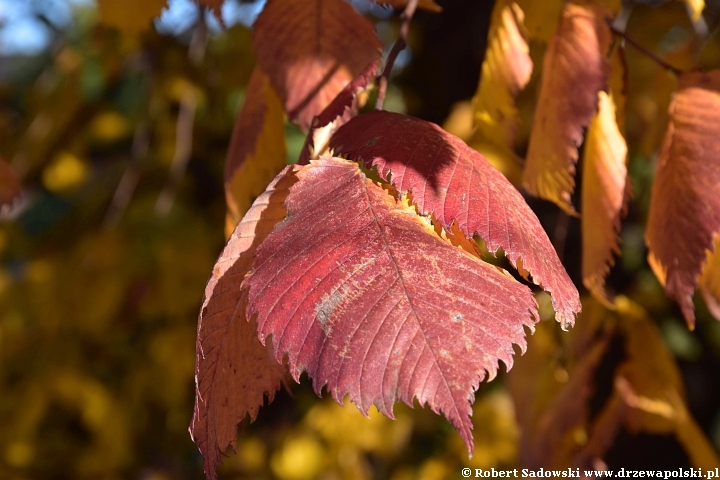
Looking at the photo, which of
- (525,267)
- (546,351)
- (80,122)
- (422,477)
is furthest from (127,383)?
(525,267)

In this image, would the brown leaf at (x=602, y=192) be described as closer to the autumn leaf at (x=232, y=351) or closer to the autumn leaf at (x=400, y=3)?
the autumn leaf at (x=400, y=3)

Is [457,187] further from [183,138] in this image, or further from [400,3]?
[183,138]

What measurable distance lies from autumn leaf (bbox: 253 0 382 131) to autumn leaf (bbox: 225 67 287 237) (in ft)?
0.18

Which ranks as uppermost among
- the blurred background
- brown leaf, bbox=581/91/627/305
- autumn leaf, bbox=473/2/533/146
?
autumn leaf, bbox=473/2/533/146

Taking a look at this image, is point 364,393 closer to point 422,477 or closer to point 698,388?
point 422,477

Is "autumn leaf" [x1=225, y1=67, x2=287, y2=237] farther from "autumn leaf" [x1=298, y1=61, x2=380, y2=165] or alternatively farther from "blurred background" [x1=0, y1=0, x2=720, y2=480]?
"blurred background" [x1=0, y1=0, x2=720, y2=480]

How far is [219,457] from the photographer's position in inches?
14.9

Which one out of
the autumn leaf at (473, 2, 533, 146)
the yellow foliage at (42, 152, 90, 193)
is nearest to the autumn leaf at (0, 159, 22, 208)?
the autumn leaf at (473, 2, 533, 146)

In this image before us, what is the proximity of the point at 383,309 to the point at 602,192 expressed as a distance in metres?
0.33

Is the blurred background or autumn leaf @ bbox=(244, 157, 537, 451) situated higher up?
autumn leaf @ bbox=(244, 157, 537, 451)

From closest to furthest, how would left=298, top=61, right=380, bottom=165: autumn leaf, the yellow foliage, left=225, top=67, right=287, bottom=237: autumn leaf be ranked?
left=298, top=61, right=380, bottom=165: autumn leaf
left=225, top=67, right=287, bottom=237: autumn leaf
the yellow foliage

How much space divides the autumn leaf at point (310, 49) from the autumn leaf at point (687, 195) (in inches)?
9.8

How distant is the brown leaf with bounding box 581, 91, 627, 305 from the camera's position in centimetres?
58

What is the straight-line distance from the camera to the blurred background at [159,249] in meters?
1.51
